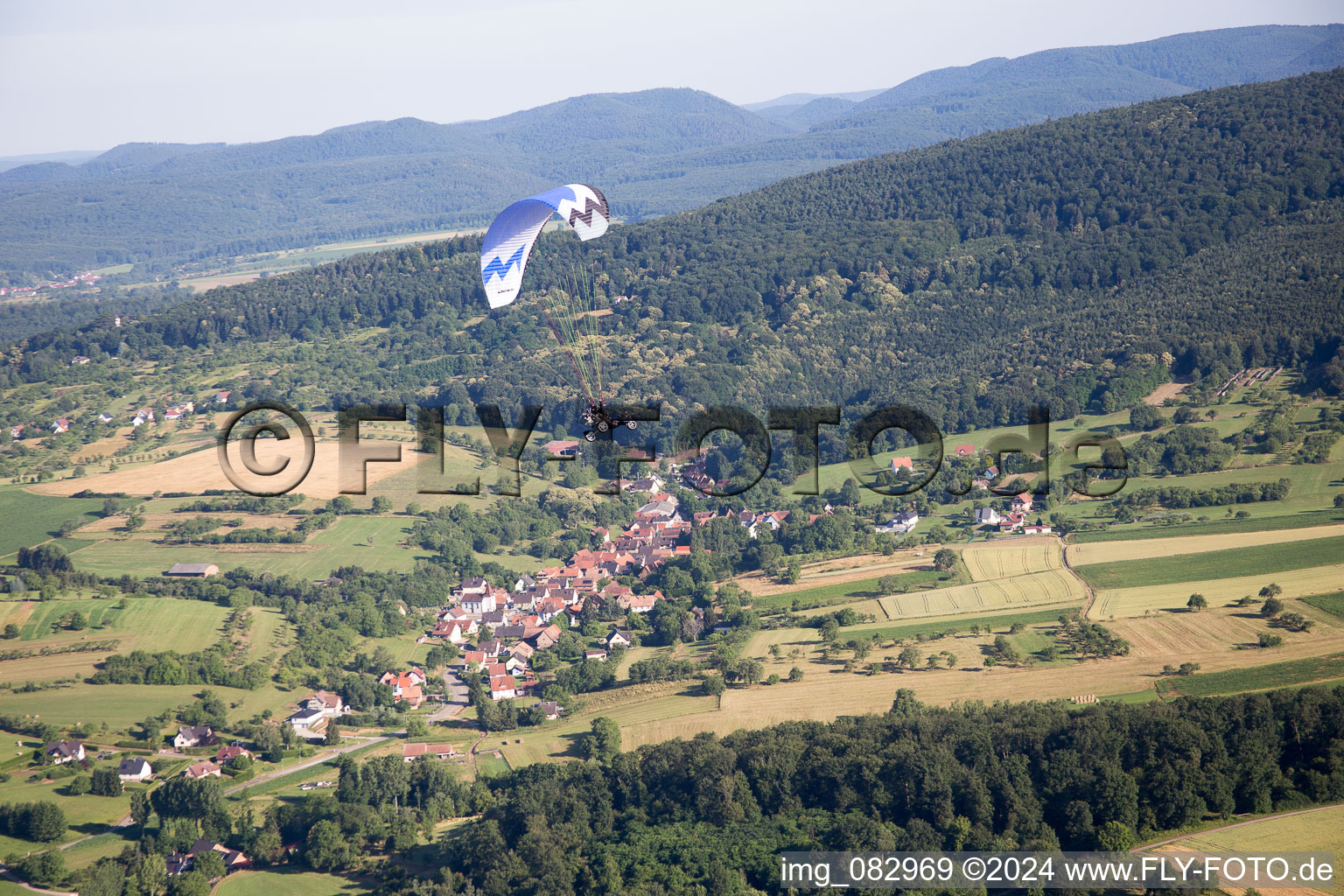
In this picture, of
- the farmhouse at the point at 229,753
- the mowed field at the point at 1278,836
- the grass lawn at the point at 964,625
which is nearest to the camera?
the mowed field at the point at 1278,836

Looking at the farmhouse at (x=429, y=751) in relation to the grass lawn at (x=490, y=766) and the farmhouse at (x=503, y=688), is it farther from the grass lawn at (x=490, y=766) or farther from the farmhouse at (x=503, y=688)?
the farmhouse at (x=503, y=688)

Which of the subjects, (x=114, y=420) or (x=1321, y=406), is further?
(x=114, y=420)

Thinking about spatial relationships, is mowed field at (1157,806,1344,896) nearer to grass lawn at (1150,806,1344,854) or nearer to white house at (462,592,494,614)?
grass lawn at (1150,806,1344,854)

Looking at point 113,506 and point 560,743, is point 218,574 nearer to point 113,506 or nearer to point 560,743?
point 113,506

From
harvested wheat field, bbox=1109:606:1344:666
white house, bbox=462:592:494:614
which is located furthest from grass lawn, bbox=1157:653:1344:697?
white house, bbox=462:592:494:614

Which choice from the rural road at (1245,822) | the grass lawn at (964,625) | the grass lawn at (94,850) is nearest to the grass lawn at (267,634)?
the grass lawn at (94,850)

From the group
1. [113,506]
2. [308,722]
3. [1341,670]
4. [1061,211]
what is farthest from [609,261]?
[1341,670]
